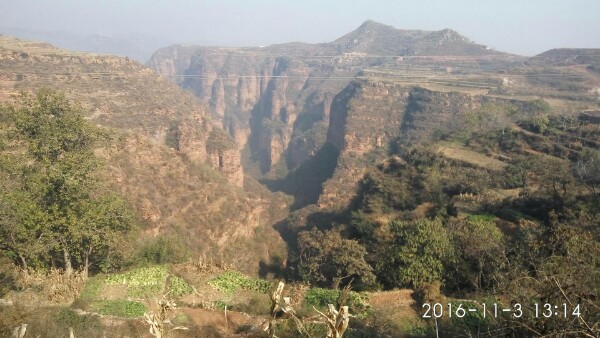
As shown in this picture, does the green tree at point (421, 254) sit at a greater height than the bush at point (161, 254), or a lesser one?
greater

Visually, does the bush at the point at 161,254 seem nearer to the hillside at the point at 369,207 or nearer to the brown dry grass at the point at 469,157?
the hillside at the point at 369,207

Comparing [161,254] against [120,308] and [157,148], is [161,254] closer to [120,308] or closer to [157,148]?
[120,308]

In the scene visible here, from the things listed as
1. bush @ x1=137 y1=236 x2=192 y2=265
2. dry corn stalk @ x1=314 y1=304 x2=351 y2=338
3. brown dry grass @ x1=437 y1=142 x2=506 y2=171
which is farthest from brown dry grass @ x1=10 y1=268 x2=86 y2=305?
brown dry grass @ x1=437 y1=142 x2=506 y2=171

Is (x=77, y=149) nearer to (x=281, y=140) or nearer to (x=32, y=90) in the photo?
(x=32, y=90)

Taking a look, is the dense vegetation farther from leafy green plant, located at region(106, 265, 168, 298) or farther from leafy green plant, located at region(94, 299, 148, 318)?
leafy green plant, located at region(106, 265, 168, 298)

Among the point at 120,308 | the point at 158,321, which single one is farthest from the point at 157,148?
the point at 158,321

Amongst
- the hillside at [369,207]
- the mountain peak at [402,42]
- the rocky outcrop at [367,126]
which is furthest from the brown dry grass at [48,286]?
the mountain peak at [402,42]
